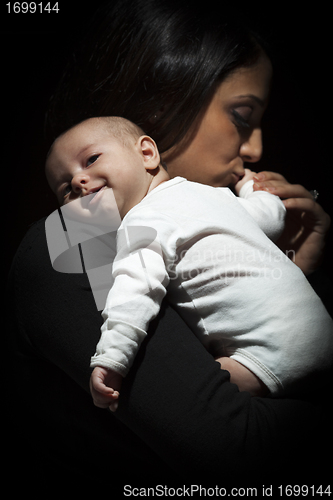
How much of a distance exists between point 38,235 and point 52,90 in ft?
1.49

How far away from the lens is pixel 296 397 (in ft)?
2.42

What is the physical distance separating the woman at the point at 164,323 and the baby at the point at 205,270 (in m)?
0.05

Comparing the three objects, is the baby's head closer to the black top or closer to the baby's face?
the baby's face

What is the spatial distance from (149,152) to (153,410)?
0.47 metres

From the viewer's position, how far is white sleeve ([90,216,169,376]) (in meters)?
0.59

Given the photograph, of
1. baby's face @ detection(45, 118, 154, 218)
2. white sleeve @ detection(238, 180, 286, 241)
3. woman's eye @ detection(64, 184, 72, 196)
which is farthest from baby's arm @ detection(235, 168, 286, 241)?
woman's eye @ detection(64, 184, 72, 196)

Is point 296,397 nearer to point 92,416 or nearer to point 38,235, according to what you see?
point 92,416

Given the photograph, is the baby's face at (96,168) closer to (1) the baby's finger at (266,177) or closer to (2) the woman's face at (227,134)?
(2) the woman's face at (227,134)

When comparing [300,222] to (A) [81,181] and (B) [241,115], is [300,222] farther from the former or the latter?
(A) [81,181]

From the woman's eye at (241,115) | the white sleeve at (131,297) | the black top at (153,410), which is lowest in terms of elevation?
the black top at (153,410)

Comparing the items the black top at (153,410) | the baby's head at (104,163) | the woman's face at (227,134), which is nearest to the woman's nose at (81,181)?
the baby's head at (104,163)

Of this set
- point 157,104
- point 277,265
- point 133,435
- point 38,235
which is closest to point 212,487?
point 133,435

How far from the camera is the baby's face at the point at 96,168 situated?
74cm

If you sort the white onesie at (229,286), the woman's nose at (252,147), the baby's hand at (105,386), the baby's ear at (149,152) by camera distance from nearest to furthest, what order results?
the baby's hand at (105,386) < the white onesie at (229,286) < the baby's ear at (149,152) < the woman's nose at (252,147)
